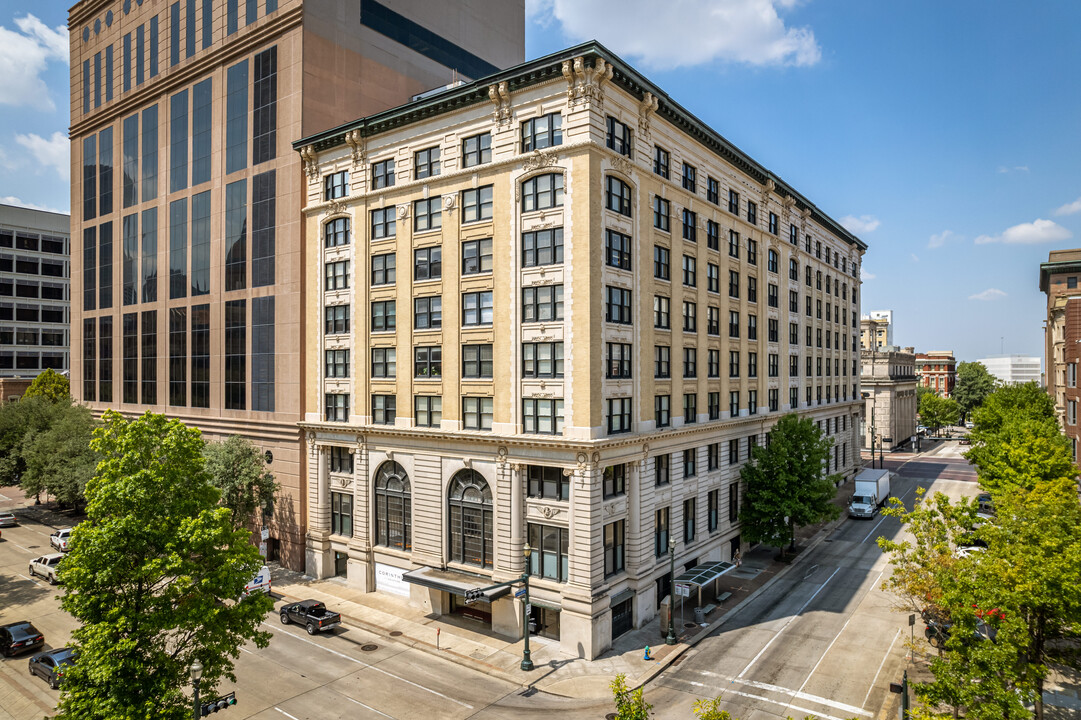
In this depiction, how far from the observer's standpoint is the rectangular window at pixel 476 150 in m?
34.7

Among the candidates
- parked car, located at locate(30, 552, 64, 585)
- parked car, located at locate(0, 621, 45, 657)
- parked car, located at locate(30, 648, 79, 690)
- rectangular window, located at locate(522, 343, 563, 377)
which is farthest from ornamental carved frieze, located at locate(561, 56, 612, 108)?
parked car, located at locate(30, 552, 64, 585)

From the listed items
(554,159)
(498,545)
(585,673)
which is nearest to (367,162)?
(554,159)

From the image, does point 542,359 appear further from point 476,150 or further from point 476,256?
point 476,150

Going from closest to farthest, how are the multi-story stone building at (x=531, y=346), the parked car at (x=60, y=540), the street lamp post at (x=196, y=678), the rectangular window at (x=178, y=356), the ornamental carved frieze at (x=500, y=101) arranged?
the street lamp post at (x=196, y=678) < the multi-story stone building at (x=531, y=346) < the ornamental carved frieze at (x=500, y=101) < the parked car at (x=60, y=540) < the rectangular window at (x=178, y=356)

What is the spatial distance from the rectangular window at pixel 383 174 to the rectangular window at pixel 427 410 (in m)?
13.4

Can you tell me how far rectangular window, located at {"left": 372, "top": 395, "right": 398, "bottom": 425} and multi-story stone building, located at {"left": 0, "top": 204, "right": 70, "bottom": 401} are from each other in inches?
3134

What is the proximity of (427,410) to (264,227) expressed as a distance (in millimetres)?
19519

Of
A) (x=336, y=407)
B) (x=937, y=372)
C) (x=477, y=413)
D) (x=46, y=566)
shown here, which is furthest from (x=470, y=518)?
(x=937, y=372)

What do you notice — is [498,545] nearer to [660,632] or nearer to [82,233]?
[660,632]

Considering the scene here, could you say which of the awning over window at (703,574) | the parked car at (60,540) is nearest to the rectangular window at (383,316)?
the awning over window at (703,574)

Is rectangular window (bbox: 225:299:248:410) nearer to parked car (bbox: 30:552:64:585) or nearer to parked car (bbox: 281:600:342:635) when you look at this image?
parked car (bbox: 30:552:64:585)

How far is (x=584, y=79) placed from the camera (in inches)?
1212

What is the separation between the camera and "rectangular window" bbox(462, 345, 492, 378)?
34344 millimetres

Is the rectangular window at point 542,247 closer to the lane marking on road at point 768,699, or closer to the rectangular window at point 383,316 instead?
the rectangular window at point 383,316
